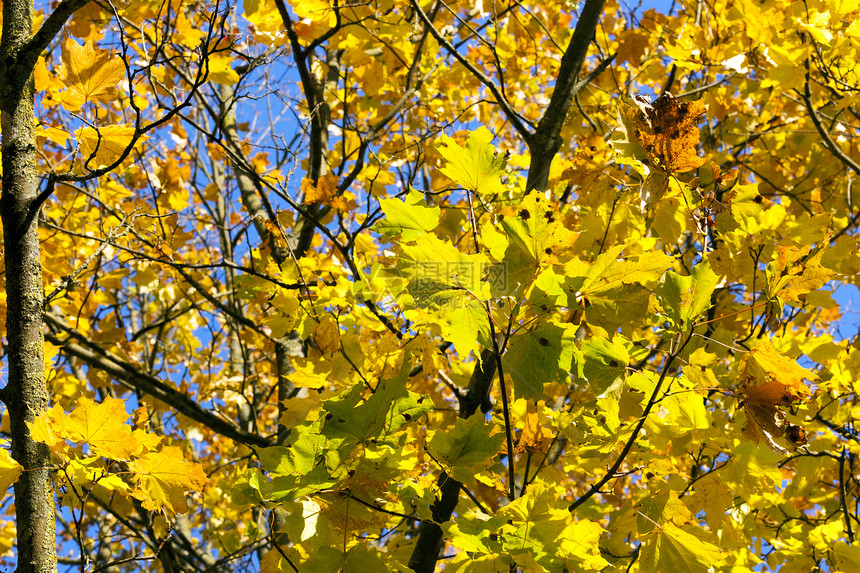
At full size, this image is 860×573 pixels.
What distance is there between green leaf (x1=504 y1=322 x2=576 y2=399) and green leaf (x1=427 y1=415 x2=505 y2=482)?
0.16m

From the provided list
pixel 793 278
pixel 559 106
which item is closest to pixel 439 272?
pixel 793 278

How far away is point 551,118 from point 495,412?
1009 millimetres

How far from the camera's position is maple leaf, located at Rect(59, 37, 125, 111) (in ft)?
4.82

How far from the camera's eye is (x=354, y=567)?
122 centimetres

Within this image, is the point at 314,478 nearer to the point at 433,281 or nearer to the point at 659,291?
the point at 433,281

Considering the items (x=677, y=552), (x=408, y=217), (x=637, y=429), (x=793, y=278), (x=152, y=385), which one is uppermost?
(x=152, y=385)

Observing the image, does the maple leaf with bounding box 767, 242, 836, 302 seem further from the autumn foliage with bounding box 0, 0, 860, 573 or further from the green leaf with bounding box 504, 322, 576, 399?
the green leaf with bounding box 504, 322, 576, 399

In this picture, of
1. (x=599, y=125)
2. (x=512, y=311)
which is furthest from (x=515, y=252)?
(x=599, y=125)

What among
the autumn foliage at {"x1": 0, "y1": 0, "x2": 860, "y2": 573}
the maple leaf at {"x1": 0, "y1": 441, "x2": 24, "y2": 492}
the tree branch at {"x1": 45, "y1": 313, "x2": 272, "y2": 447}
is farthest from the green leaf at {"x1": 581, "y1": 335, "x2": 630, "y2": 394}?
the tree branch at {"x1": 45, "y1": 313, "x2": 272, "y2": 447}

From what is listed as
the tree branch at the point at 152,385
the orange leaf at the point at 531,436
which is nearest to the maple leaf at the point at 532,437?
the orange leaf at the point at 531,436

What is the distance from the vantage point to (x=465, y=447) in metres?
1.27

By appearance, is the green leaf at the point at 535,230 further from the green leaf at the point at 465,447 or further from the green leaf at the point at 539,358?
the green leaf at the point at 465,447

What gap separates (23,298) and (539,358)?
1.25 m

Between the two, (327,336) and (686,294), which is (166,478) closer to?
(327,336)
